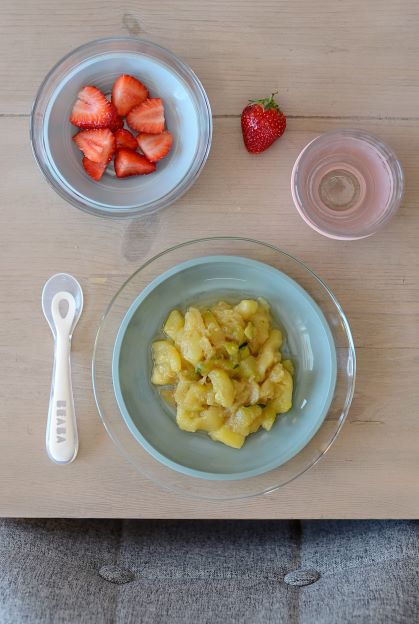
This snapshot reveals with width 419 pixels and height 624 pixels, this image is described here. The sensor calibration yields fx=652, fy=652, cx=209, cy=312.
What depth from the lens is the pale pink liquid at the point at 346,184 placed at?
1187 mm

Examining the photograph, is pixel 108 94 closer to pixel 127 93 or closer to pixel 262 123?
pixel 127 93

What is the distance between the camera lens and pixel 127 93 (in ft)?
3.78

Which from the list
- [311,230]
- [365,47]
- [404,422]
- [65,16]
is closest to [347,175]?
[311,230]

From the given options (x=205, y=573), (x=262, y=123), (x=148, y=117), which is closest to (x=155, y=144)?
(x=148, y=117)

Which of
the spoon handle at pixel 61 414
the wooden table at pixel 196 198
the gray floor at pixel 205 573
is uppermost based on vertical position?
Answer: the wooden table at pixel 196 198

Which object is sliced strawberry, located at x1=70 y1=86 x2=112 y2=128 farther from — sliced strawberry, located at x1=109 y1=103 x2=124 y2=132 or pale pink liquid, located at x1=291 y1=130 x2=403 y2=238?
pale pink liquid, located at x1=291 y1=130 x2=403 y2=238

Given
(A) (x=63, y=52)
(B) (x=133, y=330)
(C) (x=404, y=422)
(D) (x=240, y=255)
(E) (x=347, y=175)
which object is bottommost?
(C) (x=404, y=422)

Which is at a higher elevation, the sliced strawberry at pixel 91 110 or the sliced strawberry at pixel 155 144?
the sliced strawberry at pixel 91 110

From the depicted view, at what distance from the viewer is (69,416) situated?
3.92ft

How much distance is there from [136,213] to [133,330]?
21cm

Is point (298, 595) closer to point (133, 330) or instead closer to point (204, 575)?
point (204, 575)

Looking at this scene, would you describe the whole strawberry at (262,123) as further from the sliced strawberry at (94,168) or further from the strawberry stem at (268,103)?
the sliced strawberry at (94,168)

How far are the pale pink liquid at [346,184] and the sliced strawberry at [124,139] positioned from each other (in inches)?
11.9

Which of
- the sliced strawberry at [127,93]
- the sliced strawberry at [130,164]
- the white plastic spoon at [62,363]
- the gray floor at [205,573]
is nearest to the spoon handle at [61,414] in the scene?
the white plastic spoon at [62,363]
